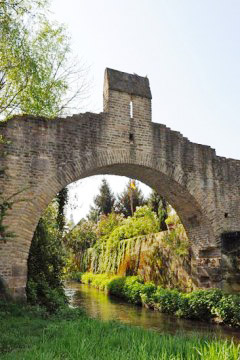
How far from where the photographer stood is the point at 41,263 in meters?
10.3

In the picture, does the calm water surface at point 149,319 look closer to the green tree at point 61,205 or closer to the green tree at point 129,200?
the green tree at point 61,205

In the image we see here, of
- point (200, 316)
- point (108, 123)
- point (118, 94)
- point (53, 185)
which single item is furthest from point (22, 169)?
point (200, 316)

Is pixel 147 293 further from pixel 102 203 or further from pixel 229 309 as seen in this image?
pixel 102 203

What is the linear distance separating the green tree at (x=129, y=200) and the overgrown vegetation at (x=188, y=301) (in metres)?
19.8

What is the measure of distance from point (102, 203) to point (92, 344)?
39.0 meters

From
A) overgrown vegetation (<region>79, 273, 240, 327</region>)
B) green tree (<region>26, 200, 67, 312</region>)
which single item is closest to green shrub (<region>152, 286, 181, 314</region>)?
overgrown vegetation (<region>79, 273, 240, 327</region>)

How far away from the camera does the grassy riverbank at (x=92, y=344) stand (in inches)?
154

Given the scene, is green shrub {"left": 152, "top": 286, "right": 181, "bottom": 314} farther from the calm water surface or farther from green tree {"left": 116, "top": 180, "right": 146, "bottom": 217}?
green tree {"left": 116, "top": 180, "right": 146, "bottom": 217}

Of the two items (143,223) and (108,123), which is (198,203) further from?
(143,223)

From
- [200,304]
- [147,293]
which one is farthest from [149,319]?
[147,293]

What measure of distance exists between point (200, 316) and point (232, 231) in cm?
312

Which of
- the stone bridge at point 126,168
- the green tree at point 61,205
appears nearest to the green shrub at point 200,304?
the stone bridge at point 126,168

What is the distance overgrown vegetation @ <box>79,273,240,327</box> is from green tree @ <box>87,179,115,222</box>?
88.4 feet

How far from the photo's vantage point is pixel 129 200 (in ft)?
126
